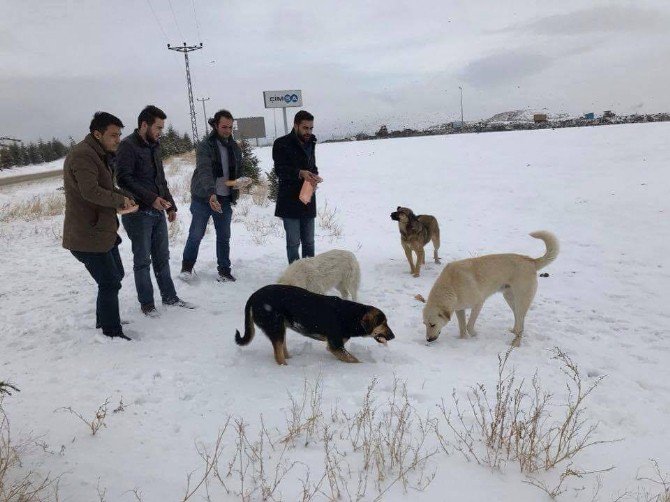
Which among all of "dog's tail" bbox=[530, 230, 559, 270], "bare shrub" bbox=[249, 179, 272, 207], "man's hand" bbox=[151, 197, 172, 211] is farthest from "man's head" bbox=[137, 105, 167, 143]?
"bare shrub" bbox=[249, 179, 272, 207]

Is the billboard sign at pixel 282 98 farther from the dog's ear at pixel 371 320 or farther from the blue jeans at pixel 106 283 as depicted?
the dog's ear at pixel 371 320

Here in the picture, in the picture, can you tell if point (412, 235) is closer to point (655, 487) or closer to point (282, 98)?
point (655, 487)

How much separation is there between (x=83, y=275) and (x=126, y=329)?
287cm

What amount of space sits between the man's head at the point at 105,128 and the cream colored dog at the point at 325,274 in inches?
97.1

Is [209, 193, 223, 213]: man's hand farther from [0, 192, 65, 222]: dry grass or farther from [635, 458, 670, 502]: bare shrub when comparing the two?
[0, 192, 65, 222]: dry grass

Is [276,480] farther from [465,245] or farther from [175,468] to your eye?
[465,245]

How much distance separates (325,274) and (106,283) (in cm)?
267

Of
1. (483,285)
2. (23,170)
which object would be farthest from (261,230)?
(23,170)

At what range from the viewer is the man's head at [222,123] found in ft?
19.5

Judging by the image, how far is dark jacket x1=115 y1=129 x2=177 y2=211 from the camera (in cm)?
484

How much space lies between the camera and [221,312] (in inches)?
222

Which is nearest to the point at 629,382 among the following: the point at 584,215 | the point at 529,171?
the point at 584,215

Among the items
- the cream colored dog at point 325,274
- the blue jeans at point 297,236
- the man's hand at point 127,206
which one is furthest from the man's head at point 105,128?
the blue jeans at point 297,236

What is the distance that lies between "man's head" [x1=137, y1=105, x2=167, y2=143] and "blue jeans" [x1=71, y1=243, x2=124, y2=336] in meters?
1.55
